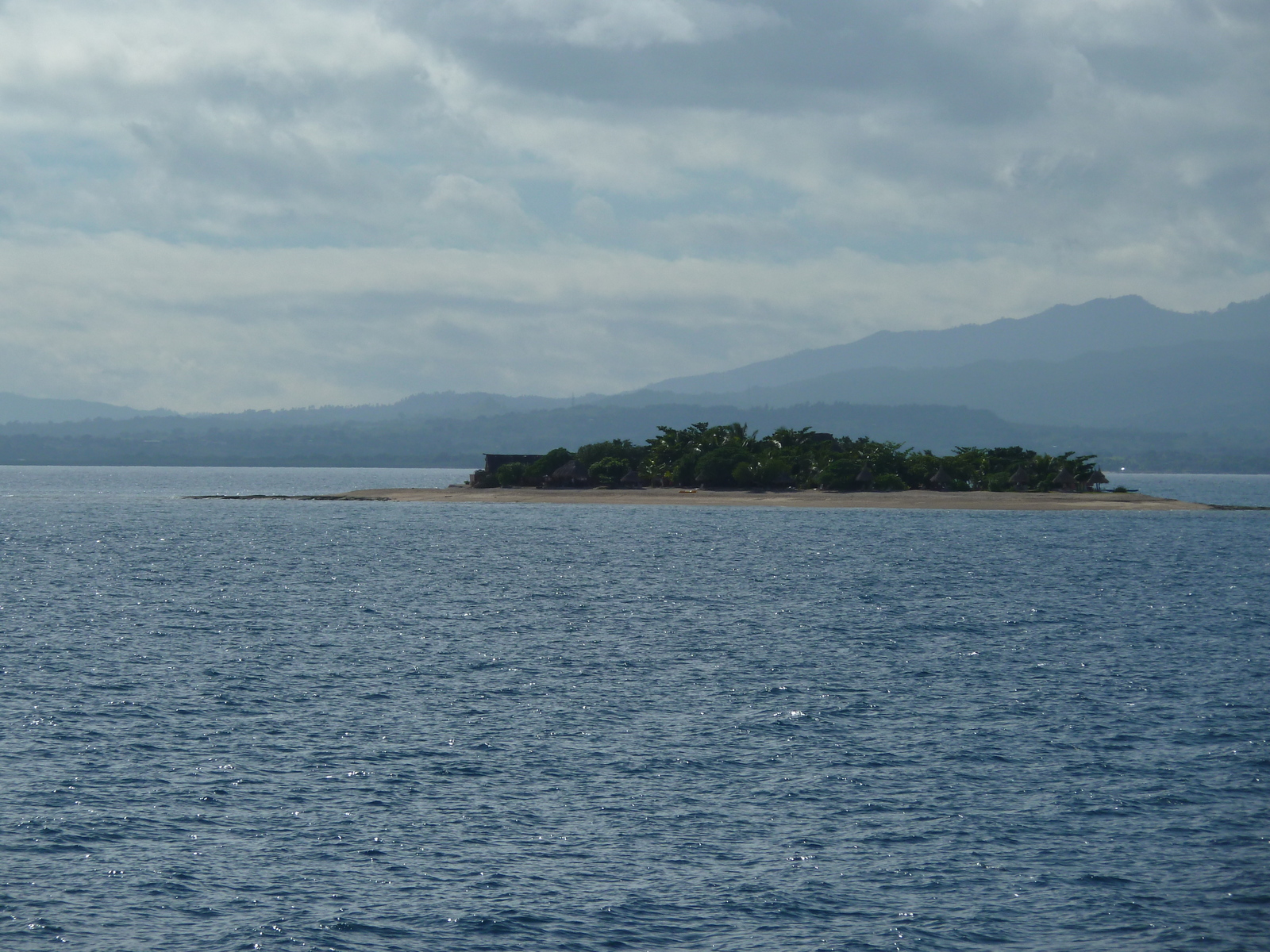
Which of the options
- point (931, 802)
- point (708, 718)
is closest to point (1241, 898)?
point (931, 802)

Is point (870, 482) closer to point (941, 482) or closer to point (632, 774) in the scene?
point (941, 482)

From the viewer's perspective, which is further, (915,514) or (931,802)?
(915,514)

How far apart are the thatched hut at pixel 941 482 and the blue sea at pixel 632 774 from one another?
11771 centimetres

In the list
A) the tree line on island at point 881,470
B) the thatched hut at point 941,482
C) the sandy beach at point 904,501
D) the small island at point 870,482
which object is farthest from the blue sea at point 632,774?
the thatched hut at point 941,482

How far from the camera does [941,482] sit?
609ft

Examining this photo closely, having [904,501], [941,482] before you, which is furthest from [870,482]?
[941,482]

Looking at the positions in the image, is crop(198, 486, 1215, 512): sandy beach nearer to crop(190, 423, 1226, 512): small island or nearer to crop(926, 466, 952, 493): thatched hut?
crop(190, 423, 1226, 512): small island

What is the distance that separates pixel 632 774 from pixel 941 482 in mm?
163963

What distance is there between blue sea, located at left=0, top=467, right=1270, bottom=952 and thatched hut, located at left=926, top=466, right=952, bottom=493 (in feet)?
386

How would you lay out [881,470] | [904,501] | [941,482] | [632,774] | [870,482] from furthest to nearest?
1. [881,470]
2. [941,482]
3. [870,482]
4. [904,501]
5. [632,774]

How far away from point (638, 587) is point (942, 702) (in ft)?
123

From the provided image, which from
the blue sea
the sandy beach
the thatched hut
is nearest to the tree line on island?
the thatched hut

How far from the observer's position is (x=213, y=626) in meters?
55.5

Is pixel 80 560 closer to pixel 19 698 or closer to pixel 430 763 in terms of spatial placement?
pixel 19 698
